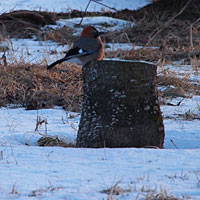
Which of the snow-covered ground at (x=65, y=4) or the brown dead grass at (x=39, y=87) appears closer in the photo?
the brown dead grass at (x=39, y=87)

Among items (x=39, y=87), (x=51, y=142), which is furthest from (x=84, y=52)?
(x=39, y=87)

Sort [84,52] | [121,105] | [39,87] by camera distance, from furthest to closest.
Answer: [39,87], [84,52], [121,105]

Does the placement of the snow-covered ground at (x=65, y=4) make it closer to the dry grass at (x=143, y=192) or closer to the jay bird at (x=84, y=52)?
the jay bird at (x=84, y=52)

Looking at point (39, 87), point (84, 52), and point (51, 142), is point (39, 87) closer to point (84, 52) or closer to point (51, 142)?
point (84, 52)

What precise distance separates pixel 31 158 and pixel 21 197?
802 mm

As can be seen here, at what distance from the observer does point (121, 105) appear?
12.0 feet

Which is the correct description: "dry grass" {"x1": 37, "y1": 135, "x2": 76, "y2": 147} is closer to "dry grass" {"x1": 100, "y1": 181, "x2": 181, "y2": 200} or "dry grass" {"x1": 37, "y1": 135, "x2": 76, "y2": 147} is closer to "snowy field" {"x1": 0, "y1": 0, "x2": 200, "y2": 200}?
"snowy field" {"x1": 0, "y1": 0, "x2": 200, "y2": 200}

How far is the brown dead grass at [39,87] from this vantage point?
225 inches

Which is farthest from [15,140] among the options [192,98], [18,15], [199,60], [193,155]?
[18,15]

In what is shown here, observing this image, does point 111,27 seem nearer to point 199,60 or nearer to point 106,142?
point 199,60

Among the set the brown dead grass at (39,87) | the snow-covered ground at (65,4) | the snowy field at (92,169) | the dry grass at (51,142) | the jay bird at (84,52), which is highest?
the snow-covered ground at (65,4)

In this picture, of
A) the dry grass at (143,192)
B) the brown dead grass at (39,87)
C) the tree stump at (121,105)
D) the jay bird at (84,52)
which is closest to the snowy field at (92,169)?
the dry grass at (143,192)

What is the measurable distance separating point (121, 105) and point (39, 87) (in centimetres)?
256

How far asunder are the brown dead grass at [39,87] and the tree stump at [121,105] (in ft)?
5.78
